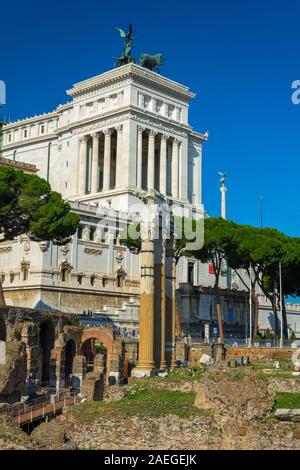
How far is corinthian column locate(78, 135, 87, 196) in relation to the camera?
7288 cm

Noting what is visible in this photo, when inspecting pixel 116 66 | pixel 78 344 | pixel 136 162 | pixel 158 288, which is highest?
pixel 116 66

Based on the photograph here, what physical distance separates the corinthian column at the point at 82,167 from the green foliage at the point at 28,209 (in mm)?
31179

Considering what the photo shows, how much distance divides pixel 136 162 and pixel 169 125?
731cm

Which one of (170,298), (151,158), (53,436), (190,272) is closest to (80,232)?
(190,272)

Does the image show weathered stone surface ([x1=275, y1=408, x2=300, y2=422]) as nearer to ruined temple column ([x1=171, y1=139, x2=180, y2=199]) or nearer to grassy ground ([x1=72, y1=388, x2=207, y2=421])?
grassy ground ([x1=72, y1=388, x2=207, y2=421])

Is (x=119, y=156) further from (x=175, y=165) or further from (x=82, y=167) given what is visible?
(x=175, y=165)

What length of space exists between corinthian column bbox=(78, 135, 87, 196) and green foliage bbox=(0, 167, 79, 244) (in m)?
31.2

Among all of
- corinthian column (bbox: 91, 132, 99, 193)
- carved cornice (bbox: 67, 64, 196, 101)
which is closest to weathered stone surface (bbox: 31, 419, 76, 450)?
corinthian column (bbox: 91, 132, 99, 193)

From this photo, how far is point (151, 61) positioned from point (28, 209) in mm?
A: 39842

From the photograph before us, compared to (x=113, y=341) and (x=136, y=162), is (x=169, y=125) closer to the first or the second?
(x=136, y=162)

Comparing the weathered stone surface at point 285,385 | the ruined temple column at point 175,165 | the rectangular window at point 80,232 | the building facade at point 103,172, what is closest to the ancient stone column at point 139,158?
the building facade at point 103,172
